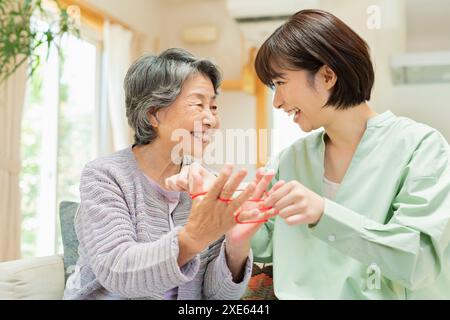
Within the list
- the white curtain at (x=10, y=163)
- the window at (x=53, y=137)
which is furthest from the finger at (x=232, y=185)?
the window at (x=53, y=137)

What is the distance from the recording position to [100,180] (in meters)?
1.08

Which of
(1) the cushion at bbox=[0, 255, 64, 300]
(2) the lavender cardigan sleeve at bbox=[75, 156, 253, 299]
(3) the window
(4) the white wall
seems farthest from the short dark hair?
(4) the white wall

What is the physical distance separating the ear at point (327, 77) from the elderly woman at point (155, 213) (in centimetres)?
26

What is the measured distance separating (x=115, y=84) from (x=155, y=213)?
2.22 meters

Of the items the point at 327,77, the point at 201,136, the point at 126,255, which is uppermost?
the point at 327,77

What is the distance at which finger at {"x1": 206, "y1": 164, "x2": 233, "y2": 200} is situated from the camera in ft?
2.63

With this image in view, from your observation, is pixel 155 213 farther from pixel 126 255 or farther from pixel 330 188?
pixel 330 188

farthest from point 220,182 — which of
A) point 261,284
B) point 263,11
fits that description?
point 263,11

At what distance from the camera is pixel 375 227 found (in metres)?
0.90

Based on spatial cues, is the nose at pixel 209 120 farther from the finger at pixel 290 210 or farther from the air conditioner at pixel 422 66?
the air conditioner at pixel 422 66

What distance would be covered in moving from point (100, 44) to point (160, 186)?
92.4 inches

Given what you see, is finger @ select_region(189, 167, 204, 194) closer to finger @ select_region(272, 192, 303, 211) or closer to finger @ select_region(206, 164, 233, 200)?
finger @ select_region(206, 164, 233, 200)

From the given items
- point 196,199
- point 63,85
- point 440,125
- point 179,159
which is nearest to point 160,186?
point 179,159

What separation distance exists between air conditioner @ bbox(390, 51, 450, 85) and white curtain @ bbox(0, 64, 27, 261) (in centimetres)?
175
